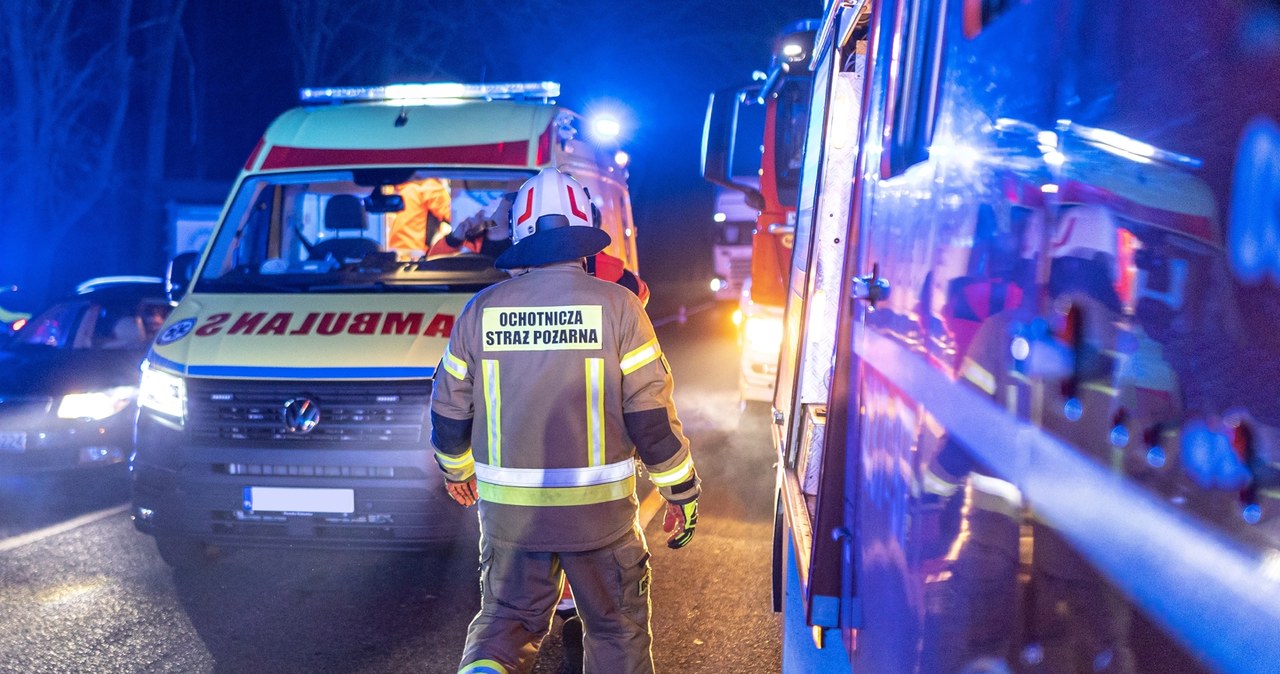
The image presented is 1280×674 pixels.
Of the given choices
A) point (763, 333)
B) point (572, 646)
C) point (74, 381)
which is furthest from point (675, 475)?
point (74, 381)

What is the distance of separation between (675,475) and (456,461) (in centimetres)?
71

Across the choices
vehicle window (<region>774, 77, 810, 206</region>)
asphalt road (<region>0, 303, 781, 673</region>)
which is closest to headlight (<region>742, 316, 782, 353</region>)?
asphalt road (<region>0, 303, 781, 673</region>)

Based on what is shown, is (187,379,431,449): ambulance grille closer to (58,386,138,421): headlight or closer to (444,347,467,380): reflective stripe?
(444,347,467,380): reflective stripe

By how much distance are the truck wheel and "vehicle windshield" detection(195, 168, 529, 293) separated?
1261 millimetres

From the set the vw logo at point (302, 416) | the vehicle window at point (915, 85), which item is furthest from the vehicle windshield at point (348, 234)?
the vehicle window at point (915, 85)

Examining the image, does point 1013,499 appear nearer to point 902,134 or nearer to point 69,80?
point 902,134

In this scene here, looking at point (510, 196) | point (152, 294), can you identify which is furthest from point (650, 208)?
point (510, 196)

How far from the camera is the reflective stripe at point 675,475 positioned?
3.37 metres

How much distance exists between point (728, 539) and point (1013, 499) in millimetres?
5016

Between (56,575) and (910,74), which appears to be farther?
(56,575)

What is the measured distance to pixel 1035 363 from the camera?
1214mm

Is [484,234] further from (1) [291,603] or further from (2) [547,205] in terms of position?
(2) [547,205]

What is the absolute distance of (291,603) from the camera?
514 cm

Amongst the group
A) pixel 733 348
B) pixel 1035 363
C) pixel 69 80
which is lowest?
pixel 733 348
